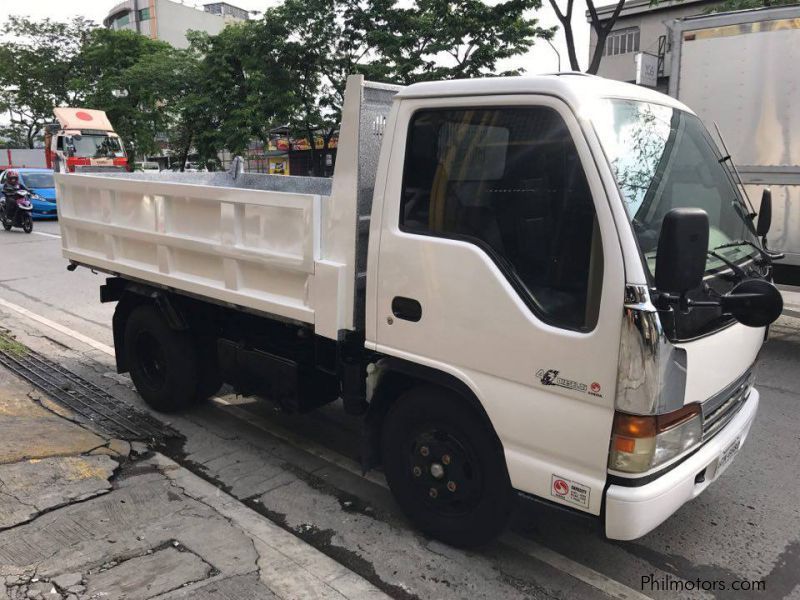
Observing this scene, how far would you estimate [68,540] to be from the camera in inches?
124

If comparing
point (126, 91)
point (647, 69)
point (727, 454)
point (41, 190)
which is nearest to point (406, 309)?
point (727, 454)

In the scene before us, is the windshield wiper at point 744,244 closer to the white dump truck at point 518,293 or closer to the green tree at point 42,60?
the white dump truck at point 518,293

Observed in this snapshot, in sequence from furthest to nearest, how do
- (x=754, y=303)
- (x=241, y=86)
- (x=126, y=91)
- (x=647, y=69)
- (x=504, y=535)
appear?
(x=126, y=91), (x=241, y=86), (x=647, y=69), (x=504, y=535), (x=754, y=303)

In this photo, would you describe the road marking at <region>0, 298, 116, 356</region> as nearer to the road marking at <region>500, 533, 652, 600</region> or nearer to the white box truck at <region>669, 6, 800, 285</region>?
the road marking at <region>500, 533, 652, 600</region>

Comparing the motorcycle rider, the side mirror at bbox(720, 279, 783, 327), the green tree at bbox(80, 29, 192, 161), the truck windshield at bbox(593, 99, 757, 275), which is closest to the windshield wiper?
the truck windshield at bbox(593, 99, 757, 275)

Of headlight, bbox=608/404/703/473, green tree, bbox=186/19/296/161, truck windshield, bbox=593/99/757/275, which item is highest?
green tree, bbox=186/19/296/161

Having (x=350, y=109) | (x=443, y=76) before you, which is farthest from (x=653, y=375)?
(x=443, y=76)

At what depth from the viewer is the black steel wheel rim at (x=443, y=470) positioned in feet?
9.86

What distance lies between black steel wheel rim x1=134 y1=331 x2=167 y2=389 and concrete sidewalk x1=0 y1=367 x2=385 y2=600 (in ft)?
2.55

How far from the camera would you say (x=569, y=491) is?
2.61 metres

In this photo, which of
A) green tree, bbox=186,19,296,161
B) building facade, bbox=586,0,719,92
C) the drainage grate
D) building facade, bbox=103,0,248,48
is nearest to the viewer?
the drainage grate

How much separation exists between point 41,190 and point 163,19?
54196 mm

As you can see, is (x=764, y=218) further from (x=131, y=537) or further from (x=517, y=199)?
(x=131, y=537)

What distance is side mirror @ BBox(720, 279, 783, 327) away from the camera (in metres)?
2.32
